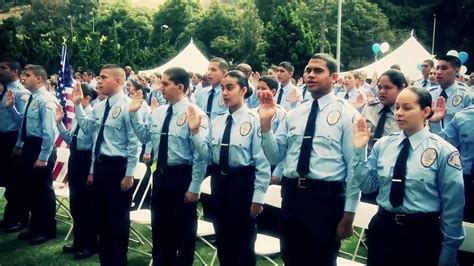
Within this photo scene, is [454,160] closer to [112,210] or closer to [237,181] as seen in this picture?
[237,181]

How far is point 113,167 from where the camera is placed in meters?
5.63

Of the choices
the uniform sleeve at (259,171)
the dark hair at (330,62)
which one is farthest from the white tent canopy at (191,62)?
the dark hair at (330,62)

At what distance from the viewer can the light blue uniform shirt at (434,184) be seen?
3.45 meters

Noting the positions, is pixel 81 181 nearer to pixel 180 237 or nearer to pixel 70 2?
pixel 180 237

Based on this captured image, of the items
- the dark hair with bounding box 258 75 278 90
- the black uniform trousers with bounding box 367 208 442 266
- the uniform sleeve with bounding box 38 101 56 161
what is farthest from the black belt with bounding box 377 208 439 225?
the uniform sleeve with bounding box 38 101 56 161

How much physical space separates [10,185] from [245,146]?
4.10 meters

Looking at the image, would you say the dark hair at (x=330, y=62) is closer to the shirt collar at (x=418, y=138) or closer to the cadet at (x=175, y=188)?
the shirt collar at (x=418, y=138)

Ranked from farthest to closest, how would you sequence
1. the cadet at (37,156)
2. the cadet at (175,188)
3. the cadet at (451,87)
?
the cadet at (37,156), the cadet at (451,87), the cadet at (175,188)

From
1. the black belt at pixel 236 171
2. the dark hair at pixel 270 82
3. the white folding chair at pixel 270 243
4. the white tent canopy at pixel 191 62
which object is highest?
the white tent canopy at pixel 191 62

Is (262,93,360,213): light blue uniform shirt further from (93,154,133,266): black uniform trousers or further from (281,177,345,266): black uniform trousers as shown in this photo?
(93,154,133,266): black uniform trousers

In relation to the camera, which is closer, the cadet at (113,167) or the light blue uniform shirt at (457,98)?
the cadet at (113,167)

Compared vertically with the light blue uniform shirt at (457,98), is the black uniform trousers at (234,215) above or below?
below

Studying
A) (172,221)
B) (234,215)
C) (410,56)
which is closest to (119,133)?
(172,221)

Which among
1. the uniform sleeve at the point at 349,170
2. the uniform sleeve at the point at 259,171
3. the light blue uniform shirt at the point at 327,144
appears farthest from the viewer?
the uniform sleeve at the point at 259,171
